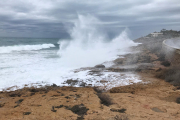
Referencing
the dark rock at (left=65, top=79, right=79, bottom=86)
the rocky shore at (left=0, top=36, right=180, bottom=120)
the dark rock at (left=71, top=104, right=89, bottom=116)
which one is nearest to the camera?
the rocky shore at (left=0, top=36, right=180, bottom=120)

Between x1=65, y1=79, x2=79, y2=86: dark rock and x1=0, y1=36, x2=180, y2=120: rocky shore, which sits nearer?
x1=0, y1=36, x2=180, y2=120: rocky shore

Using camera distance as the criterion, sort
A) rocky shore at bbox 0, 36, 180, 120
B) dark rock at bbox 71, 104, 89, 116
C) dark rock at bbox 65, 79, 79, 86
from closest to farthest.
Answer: rocky shore at bbox 0, 36, 180, 120, dark rock at bbox 71, 104, 89, 116, dark rock at bbox 65, 79, 79, 86

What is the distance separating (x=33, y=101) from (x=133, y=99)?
4294 millimetres

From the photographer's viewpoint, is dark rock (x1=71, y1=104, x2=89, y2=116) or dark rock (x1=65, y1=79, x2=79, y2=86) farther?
dark rock (x1=65, y1=79, x2=79, y2=86)

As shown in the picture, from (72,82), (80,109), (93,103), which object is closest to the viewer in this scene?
(80,109)

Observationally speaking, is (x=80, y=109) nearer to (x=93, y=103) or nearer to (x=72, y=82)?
(x=93, y=103)

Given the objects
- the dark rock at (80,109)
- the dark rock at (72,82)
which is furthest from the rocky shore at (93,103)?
the dark rock at (72,82)

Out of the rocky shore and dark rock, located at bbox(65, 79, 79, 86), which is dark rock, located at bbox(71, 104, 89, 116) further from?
dark rock, located at bbox(65, 79, 79, 86)

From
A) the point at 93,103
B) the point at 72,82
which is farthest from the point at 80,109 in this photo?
the point at 72,82

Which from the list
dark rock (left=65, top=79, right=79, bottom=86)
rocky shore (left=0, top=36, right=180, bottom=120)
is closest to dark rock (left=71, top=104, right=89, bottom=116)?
rocky shore (left=0, top=36, right=180, bottom=120)

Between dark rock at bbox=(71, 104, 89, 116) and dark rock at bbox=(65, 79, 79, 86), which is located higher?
dark rock at bbox=(65, 79, 79, 86)

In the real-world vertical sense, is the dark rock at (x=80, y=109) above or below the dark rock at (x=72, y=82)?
below

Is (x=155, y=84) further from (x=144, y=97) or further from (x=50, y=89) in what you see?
(x=50, y=89)

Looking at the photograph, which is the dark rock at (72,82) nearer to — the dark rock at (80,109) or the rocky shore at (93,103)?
the rocky shore at (93,103)
